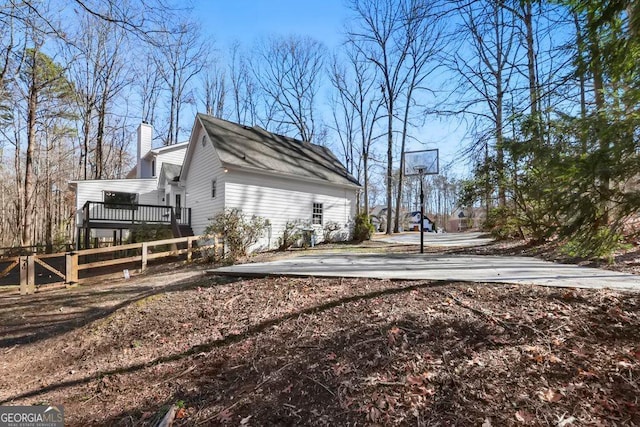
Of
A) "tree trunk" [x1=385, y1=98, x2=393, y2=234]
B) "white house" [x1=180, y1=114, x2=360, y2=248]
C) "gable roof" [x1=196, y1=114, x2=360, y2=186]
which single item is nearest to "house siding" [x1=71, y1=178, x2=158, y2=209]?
"white house" [x1=180, y1=114, x2=360, y2=248]

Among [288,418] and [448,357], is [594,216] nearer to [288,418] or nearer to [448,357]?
[448,357]

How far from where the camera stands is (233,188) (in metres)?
12.9

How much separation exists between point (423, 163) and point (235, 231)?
7115 mm

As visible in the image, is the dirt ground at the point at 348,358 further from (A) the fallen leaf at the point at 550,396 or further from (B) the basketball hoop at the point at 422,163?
(B) the basketball hoop at the point at 422,163

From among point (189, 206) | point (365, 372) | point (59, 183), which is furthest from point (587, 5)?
point (59, 183)

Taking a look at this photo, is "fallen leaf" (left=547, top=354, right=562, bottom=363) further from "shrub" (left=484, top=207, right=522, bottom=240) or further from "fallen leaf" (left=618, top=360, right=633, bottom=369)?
"shrub" (left=484, top=207, right=522, bottom=240)

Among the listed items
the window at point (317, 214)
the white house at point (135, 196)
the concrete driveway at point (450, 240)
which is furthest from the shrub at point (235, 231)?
the concrete driveway at point (450, 240)

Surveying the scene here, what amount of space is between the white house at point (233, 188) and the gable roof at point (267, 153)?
0.04 meters

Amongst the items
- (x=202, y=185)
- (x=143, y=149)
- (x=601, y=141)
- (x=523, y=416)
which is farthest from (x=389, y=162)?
(x=523, y=416)

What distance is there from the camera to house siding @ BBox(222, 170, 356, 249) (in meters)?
13.1

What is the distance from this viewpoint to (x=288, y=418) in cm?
229

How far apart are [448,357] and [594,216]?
2294 mm

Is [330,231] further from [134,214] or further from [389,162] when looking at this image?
[134,214]

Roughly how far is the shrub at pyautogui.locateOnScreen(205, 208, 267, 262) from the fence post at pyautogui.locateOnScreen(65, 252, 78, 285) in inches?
160
